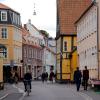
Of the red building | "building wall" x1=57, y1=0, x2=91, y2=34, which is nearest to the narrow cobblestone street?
"building wall" x1=57, y1=0, x2=91, y2=34

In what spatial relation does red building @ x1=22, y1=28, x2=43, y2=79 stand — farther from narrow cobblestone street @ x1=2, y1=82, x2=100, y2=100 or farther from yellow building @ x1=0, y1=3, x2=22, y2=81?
narrow cobblestone street @ x1=2, y1=82, x2=100, y2=100

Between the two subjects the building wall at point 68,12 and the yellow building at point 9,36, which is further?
the yellow building at point 9,36

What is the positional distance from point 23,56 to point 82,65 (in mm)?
46685

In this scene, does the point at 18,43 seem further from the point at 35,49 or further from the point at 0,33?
the point at 35,49

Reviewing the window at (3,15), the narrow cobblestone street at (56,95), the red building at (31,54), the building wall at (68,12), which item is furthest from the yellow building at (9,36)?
the narrow cobblestone street at (56,95)

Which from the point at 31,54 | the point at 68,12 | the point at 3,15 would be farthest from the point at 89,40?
the point at 31,54

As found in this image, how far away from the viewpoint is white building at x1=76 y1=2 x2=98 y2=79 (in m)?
45.8

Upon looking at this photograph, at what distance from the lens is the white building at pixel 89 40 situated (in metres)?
45.8

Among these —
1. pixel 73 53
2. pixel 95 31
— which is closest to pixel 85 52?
pixel 95 31

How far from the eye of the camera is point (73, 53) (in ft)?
238

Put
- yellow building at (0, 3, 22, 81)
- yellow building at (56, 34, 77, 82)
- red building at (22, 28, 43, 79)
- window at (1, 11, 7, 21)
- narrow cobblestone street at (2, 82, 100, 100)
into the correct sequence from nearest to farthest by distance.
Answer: narrow cobblestone street at (2, 82, 100, 100), yellow building at (56, 34, 77, 82), window at (1, 11, 7, 21), yellow building at (0, 3, 22, 81), red building at (22, 28, 43, 79)

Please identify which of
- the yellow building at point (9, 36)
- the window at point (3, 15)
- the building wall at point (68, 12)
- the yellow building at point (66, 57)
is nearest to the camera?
the yellow building at point (66, 57)

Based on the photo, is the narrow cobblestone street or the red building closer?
the narrow cobblestone street

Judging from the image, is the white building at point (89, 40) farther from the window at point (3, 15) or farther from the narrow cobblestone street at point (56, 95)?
the window at point (3, 15)
